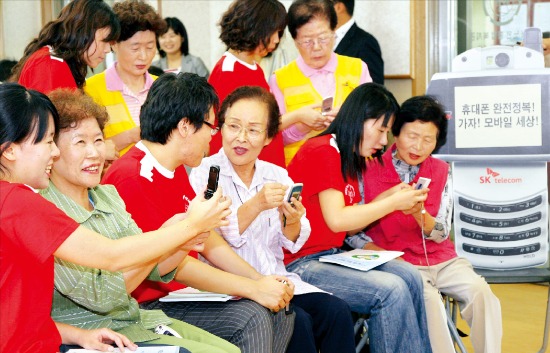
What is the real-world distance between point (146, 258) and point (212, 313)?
1.94 feet

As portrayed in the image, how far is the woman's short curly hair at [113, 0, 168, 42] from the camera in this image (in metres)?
3.18

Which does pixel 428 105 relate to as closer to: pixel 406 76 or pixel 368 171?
pixel 368 171

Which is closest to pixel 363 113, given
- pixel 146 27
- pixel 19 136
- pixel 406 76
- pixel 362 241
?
pixel 362 241

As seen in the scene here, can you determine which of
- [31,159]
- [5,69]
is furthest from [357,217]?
[5,69]

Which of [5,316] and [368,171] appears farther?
[368,171]

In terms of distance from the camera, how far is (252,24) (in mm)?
3361

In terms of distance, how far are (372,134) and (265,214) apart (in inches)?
22.3

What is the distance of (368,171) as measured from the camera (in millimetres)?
3326

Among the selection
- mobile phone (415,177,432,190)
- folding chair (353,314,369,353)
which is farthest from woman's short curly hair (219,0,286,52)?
folding chair (353,314,369,353)

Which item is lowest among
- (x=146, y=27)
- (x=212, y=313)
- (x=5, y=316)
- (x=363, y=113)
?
(x=212, y=313)

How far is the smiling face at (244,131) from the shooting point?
278 cm

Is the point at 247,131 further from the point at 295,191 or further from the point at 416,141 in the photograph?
the point at 416,141

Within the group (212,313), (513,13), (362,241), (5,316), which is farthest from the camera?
(513,13)

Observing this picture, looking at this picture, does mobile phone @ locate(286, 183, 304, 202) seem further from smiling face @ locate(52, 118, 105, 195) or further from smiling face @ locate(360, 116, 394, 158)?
smiling face @ locate(52, 118, 105, 195)
